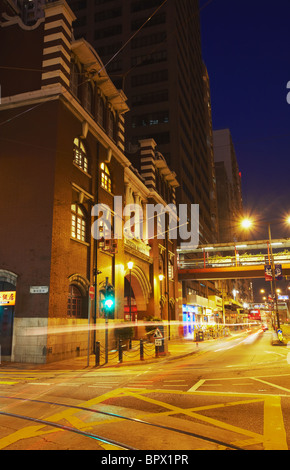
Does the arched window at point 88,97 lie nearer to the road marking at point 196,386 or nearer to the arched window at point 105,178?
the arched window at point 105,178

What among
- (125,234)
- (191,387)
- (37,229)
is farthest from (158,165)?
(191,387)

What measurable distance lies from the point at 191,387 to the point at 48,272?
1093 centimetres

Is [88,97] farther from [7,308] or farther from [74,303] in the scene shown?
[7,308]

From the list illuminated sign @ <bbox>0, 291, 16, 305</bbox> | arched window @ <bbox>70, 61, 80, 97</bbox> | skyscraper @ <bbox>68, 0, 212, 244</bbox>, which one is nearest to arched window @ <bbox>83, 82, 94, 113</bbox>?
arched window @ <bbox>70, 61, 80, 97</bbox>

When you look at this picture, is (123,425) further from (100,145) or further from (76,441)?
(100,145)

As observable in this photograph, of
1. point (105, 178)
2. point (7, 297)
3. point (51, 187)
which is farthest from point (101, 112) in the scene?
point (7, 297)

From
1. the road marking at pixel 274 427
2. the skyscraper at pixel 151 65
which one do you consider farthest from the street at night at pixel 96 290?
the skyscraper at pixel 151 65

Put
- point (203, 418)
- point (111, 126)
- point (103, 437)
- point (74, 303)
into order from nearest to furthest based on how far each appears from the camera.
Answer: point (103, 437), point (203, 418), point (74, 303), point (111, 126)

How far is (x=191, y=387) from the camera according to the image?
10727 millimetres

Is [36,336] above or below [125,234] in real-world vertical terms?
below

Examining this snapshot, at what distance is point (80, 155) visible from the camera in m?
24.6

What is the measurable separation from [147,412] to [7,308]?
14850mm

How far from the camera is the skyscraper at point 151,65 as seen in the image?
63.7 metres

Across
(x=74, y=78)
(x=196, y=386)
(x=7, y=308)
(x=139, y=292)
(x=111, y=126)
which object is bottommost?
(x=196, y=386)
